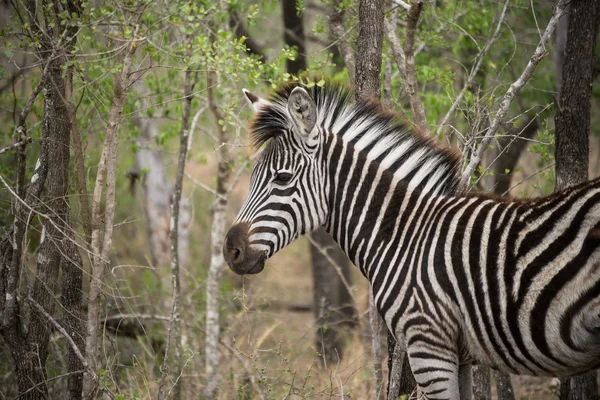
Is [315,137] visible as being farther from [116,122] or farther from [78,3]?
[78,3]

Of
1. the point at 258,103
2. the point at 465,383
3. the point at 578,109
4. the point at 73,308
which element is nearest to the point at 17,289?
the point at 73,308

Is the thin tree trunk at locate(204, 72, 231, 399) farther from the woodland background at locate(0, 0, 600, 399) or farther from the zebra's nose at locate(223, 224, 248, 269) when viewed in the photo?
the zebra's nose at locate(223, 224, 248, 269)

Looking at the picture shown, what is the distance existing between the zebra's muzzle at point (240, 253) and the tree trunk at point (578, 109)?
3342mm

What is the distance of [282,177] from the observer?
4.91 metres

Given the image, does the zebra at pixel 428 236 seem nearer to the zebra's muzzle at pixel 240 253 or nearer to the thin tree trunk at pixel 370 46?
the zebra's muzzle at pixel 240 253

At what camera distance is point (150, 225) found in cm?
1431

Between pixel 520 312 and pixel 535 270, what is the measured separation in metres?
0.31

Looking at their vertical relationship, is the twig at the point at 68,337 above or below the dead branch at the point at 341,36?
below

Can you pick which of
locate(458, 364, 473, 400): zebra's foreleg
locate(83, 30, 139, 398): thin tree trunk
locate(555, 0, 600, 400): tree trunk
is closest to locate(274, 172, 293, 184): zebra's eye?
locate(83, 30, 139, 398): thin tree trunk

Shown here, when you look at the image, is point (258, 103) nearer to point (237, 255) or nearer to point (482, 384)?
point (237, 255)

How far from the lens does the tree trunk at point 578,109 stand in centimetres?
611

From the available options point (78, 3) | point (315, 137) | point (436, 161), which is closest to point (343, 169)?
point (315, 137)

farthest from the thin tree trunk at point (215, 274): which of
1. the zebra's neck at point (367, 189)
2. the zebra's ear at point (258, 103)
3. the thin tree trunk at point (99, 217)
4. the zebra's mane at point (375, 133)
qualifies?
the zebra's neck at point (367, 189)

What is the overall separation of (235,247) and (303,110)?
1.21m
